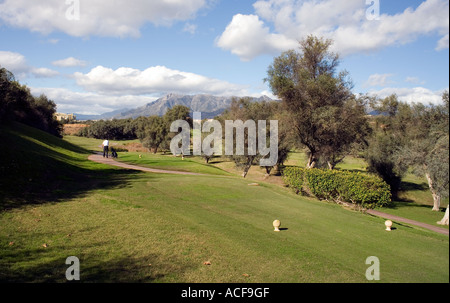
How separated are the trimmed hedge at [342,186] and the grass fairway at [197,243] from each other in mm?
7767

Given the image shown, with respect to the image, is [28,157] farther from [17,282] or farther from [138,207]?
[17,282]

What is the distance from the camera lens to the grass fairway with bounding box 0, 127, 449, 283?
6.65 metres

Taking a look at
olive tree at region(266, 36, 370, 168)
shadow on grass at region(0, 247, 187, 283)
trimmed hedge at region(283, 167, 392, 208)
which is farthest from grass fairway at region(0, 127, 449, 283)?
olive tree at region(266, 36, 370, 168)

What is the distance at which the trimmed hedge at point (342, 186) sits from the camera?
20547mm

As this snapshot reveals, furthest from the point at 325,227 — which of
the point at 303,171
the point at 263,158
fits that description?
the point at 263,158

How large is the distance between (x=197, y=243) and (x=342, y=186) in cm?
1717

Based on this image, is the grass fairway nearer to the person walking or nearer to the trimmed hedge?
the trimmed hedge

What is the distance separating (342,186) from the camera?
22.6 metres

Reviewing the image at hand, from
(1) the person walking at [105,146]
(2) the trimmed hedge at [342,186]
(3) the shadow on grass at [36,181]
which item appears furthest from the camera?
(1) the person walking at [105,146]

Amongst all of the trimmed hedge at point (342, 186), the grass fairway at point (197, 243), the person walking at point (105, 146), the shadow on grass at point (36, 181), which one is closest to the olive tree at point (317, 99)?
the trimmed hedge at point (342, 186)

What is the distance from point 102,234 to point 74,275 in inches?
129

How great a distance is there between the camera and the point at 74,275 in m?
6.50

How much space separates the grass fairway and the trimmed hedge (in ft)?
25.5

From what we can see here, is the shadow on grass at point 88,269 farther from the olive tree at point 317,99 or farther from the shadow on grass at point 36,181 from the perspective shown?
the olive tree at point 317,99
